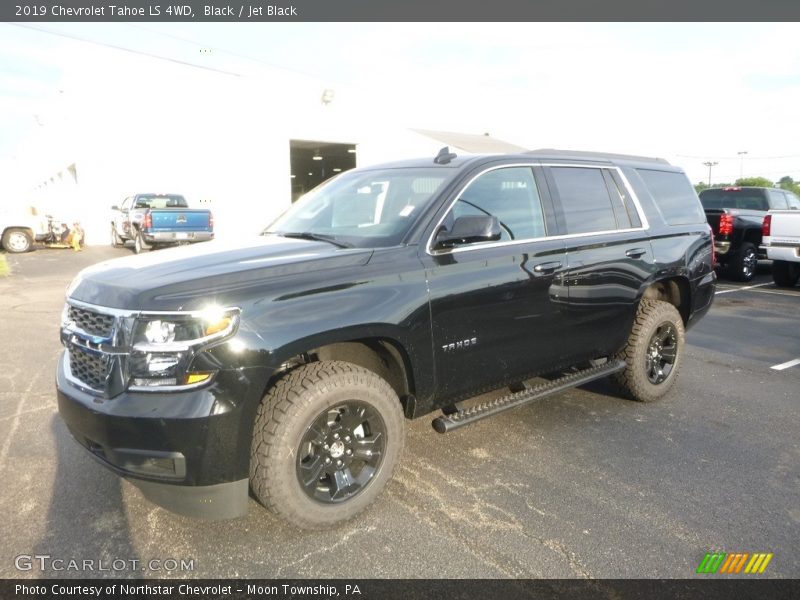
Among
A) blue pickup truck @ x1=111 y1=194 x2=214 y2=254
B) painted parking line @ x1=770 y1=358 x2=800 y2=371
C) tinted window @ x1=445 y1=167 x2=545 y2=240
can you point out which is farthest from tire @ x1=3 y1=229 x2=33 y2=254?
painted parking line @ x1=770 y1=358 x2=800 y2=371

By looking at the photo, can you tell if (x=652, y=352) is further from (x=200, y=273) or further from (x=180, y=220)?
(x=180, y=220)

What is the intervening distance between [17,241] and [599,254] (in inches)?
795

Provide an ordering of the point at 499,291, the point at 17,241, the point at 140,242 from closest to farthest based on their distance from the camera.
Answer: the point at 499,291 < the point at 140,242 < the point at 17,241

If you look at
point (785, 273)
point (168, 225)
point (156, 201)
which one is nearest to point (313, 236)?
point (785, 273)

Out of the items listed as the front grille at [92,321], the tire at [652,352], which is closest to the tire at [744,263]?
the tire at [652,352]

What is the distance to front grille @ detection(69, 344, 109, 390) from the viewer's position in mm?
2631

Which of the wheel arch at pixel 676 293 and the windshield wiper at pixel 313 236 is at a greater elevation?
the windshield wiper at pixel 313 236

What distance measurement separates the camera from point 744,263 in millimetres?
12242

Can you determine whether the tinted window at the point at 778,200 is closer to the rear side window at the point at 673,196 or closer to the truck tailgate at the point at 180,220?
the rear side window at the point at 673,196

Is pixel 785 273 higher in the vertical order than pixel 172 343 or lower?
lower

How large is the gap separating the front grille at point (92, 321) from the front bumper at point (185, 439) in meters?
0.29

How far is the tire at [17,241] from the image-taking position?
1869 cm

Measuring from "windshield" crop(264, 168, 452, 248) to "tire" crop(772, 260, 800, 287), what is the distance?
10.1 metres

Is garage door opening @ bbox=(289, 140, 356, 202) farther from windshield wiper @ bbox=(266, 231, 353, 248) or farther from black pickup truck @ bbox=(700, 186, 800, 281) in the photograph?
windshield wiper @ bbox=(266, 231, 353, 248)
